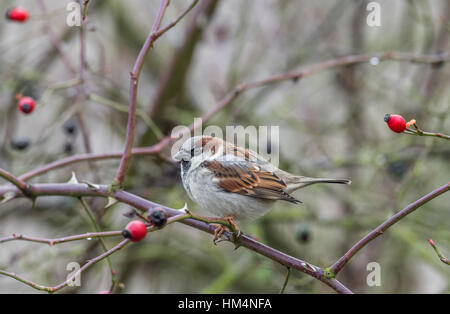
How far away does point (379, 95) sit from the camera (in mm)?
5625

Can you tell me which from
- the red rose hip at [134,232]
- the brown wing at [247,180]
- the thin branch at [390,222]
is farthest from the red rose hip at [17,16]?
the thin branch at [390,222]

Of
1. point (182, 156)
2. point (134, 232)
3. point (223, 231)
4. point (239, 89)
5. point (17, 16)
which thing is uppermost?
point (17, 16)

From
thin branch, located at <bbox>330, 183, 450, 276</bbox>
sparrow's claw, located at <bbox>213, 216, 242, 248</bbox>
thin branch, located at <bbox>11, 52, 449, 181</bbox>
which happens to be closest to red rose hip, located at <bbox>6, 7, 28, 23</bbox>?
thin branch, located at <bbox>11, 52, 449, 181</bbox>

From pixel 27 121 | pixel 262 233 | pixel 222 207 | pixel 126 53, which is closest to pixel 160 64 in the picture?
pixel 126 53

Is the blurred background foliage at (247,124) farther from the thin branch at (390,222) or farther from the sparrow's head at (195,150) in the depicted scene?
the thin branch at (390,222)

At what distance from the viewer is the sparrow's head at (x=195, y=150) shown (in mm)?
3648

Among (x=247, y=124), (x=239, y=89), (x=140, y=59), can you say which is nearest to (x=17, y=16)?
(x=239, y=89)

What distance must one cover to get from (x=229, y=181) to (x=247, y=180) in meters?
0.14

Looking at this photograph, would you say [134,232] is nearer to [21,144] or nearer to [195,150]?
[195,150]

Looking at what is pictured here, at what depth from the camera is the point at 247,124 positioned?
552 cm

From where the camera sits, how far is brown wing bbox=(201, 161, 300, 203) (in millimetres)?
3518

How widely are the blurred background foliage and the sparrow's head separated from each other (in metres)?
0.54

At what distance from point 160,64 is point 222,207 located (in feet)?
12.2

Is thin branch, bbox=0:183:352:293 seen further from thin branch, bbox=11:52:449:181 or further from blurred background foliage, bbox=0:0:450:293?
blurred background foliage, bbox=0:0:450:293
